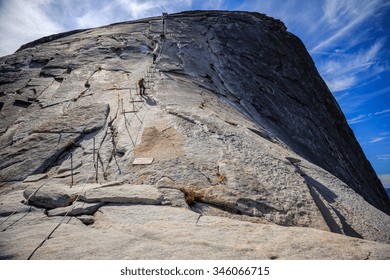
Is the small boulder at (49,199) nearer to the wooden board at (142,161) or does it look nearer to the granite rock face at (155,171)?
the granite rock face at (155,171)

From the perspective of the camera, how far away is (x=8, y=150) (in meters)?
5.22

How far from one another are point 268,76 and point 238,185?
34.5 ft

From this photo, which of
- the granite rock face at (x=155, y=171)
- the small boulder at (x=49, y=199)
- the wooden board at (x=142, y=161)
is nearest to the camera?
the granite rock face at (x=155, y=171)

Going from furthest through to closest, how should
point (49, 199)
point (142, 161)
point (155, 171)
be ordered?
point (142, 161) < point (155, 171) < point (49, 199)

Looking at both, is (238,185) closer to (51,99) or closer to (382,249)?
(382,249)

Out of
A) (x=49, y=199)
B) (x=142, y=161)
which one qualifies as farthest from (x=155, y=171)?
(x=49, y=199)

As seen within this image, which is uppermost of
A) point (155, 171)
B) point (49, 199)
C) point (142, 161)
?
point (142, 161)

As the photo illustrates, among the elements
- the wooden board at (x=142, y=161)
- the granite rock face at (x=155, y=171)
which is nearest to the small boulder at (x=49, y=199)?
the granite rock face at (x=155, y=171)

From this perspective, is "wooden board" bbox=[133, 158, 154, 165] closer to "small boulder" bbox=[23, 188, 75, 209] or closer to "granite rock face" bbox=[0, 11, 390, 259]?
"granite rock face" bbox=[0, 11, 390, 259]

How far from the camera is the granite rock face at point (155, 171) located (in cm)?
276

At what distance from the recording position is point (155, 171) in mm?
4070

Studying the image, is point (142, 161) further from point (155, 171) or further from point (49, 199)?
point (49, 199)

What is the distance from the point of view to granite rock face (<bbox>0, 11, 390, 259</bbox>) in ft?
9.05

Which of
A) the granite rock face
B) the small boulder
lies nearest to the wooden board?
the granite rock face
